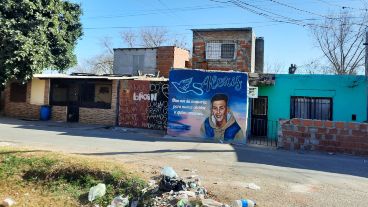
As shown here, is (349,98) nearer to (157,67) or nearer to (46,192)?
(46,192)

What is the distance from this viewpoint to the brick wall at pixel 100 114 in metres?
18.9

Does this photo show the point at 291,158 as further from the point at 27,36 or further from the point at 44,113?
the point at 27,36

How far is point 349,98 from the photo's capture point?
16.0 metres

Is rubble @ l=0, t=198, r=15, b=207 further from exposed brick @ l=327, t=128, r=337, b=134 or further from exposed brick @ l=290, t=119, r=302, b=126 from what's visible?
exposed brick @ l=327, t=128, r=337, b=134

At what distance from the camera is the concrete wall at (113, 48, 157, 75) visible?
1101 inches

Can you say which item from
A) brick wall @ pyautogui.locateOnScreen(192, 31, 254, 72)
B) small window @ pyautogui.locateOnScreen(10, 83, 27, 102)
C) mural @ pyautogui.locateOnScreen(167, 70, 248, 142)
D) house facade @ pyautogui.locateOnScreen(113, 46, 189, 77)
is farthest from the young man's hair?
small window @ pyautogui.locateOnScreen(10, 83, 27, 102)

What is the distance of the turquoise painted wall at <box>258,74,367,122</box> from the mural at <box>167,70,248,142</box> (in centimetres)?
279

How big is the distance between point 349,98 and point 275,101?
3190 mm

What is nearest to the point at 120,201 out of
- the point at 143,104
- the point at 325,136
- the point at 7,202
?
the point at 7,202

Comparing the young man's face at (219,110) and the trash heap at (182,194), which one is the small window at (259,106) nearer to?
the young man's face at (219,110)

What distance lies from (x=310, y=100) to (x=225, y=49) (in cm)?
723

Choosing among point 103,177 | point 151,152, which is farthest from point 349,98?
point 103,177

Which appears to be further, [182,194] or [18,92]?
[18,92]

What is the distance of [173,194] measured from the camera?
6.68 meters
